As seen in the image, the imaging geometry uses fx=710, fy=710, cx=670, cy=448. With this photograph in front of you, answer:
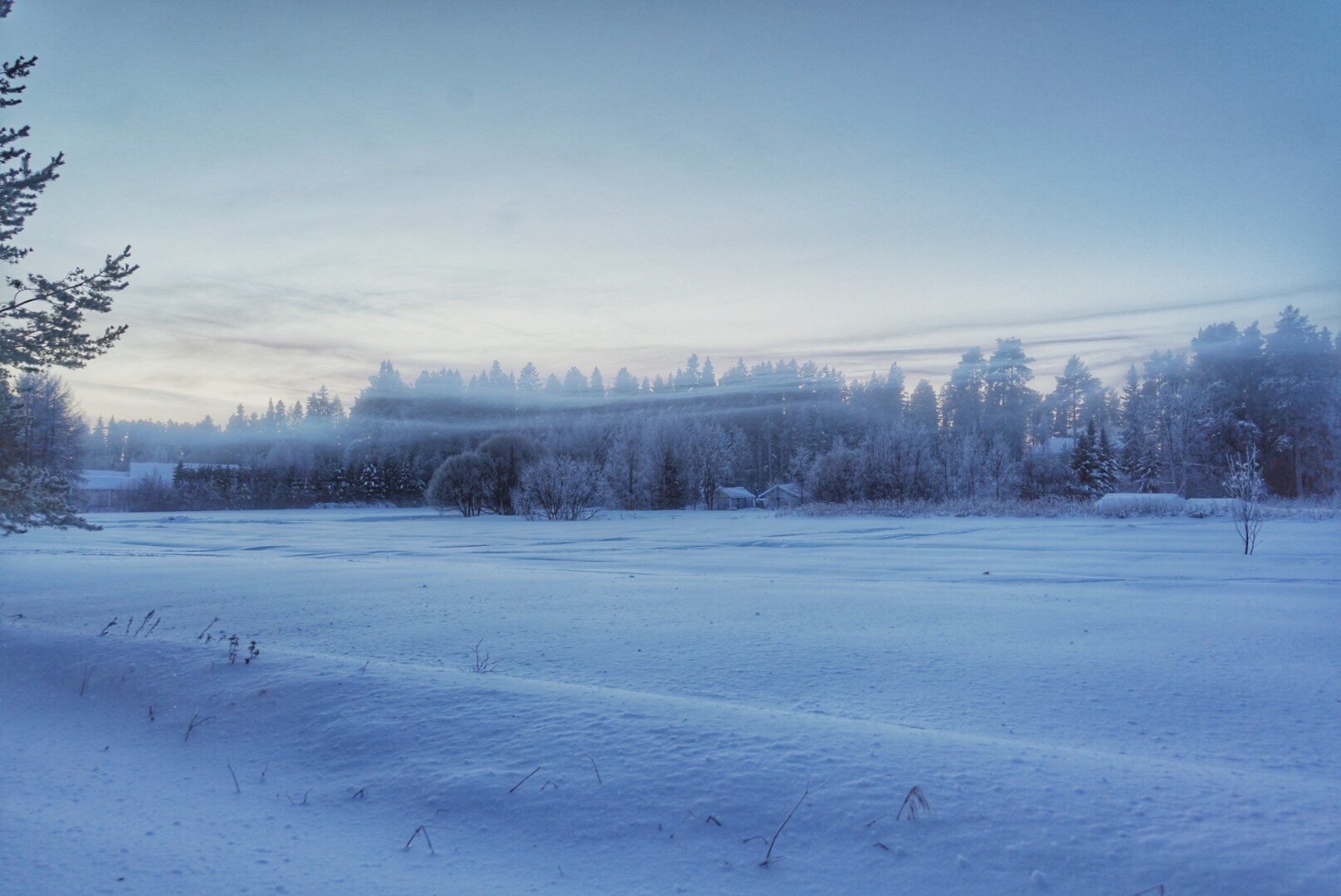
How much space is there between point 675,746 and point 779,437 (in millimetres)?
83528

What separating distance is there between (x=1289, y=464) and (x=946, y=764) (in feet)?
199

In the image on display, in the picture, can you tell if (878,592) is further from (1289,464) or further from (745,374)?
(745,374)

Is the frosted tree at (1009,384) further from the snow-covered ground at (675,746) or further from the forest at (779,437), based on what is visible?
the snow-covered ground at (675,746)

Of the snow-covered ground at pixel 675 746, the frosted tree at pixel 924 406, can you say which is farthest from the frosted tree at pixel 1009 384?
the snow-covered ground at pixel 675 746

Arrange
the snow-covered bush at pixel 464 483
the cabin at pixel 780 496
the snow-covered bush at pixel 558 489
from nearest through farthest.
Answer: the snow-covered bush at pixel 558 489 → the snow-covered bush at pixel 464 483 → the cabin at pixel 780 496

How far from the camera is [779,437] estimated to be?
8588cm

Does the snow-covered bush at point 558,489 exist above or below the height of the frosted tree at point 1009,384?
below

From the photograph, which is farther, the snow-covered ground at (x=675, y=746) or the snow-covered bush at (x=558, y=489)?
the snow-covered bush at (x=558, y=489)

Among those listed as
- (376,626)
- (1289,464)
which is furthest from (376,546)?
(1289,464)

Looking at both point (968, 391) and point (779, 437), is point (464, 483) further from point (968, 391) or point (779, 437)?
point (968, 391)

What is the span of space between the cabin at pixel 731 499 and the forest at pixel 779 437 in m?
2.91

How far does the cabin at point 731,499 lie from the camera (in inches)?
2635

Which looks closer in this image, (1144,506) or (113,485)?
(1144,506)

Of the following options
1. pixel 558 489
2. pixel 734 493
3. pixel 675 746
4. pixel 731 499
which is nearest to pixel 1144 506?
pixel 558 489
